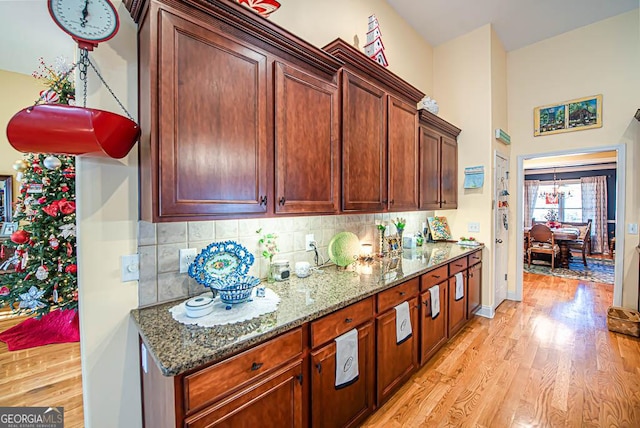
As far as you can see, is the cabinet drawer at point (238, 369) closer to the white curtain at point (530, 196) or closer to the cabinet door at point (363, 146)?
the cabinet door at point (363, 146)

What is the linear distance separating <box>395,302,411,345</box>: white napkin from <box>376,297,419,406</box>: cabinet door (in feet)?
0.11

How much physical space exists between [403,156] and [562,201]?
8.78 meters

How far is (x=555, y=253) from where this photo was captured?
19.5 feet

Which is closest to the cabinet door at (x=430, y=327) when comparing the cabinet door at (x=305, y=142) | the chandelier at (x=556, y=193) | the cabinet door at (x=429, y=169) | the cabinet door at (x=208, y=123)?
the cabinet door at (x=429, y=169)

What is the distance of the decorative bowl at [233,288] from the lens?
133 centimetres

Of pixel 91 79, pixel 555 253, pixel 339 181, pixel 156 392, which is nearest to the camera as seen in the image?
pixel 156 392

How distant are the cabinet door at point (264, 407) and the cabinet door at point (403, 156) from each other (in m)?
1.63

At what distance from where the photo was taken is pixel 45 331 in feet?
9.32

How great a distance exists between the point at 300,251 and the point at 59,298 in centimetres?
220

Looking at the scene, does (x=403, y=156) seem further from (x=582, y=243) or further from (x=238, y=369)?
(x=582, y=243)

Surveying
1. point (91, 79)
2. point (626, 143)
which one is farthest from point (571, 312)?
point (91, 79)

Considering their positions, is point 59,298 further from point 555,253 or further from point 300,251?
point 555,253

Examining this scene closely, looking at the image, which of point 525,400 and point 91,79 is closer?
Result: point 91,79

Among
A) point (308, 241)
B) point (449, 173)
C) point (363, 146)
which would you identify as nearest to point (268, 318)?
point (308, 241)
